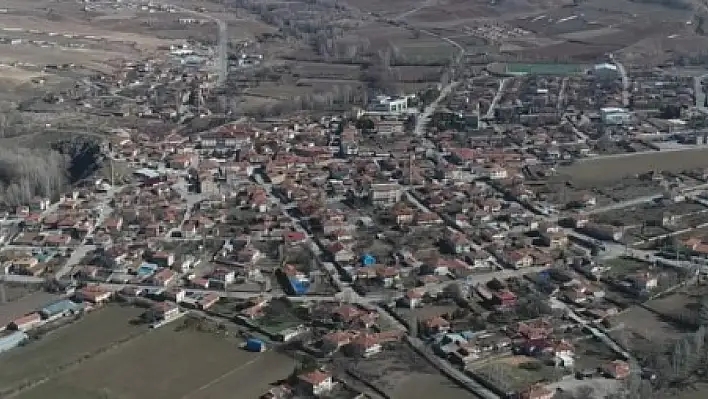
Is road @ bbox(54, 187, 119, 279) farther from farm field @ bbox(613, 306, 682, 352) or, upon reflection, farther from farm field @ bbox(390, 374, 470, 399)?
farm field @ bbox(613, 306, 682, 352)

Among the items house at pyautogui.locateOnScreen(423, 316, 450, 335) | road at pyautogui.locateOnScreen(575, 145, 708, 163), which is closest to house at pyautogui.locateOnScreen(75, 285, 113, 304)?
house at pyautogui.locateOnScreen(423, 316, 450, 335)

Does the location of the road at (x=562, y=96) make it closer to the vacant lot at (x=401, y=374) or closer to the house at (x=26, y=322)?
the vacant lot at (x=401, y=374)

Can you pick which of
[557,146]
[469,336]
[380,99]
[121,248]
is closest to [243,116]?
[380,99]

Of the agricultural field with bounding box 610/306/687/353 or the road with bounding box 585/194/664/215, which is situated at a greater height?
the road with bounding box 585/194/664/215

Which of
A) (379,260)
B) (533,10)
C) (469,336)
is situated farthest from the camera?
(533,10)

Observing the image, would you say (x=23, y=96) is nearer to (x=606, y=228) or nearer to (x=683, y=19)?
(x=606, y=228)

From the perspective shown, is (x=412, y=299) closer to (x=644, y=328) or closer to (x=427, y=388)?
(x=427, y=388)
